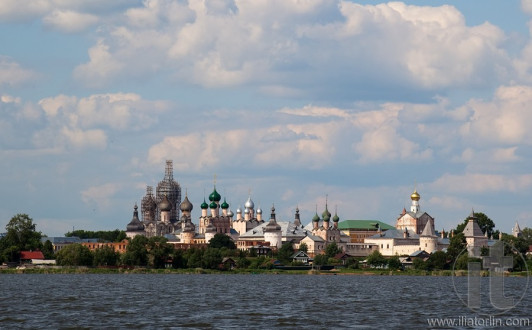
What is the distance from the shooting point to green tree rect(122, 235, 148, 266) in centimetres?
12694

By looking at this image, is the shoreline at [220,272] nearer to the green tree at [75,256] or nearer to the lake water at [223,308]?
the green tree at [75,256]

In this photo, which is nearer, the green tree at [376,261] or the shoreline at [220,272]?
the shoreline at [220,272]

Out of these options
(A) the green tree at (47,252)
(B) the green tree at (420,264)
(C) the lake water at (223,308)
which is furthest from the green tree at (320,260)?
(C) the lake water at (223,308)

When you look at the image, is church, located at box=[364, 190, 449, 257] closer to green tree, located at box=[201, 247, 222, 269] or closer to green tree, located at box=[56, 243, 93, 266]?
green tree, located at box=[201, 247, 222, 269]

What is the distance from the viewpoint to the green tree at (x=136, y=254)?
126938mm

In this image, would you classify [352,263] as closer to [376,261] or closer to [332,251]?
[376,261]

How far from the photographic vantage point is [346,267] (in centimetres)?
15238

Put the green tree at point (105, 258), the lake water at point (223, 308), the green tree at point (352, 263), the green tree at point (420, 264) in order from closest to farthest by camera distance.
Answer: the lake water at point (223, 308)
the green tree at point (105, 258)
the green tree at point (420, 264)
the green tree at point (352, 263)

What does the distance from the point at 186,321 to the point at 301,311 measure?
889 centimetres

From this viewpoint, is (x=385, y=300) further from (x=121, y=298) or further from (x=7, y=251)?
(x=7, y=251)

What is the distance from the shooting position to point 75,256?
12712 centimetres

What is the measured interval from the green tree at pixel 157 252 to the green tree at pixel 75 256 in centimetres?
688

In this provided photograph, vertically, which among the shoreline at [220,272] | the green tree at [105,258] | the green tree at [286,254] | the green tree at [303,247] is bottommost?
the shoreline at [220,272]

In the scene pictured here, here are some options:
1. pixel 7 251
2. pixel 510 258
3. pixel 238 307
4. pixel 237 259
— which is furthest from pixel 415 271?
pixel 238 307
